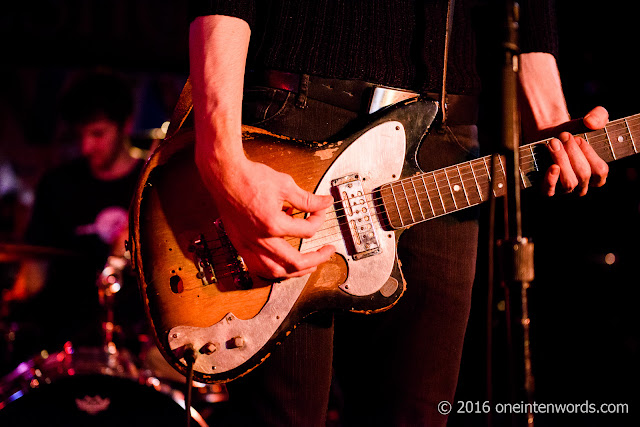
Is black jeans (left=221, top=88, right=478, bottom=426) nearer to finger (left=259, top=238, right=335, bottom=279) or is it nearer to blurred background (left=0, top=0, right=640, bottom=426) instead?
finger (left=259, top=238, right=335, bottom=279)

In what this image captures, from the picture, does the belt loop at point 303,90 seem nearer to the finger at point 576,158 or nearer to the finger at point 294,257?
the finger at point 294,257

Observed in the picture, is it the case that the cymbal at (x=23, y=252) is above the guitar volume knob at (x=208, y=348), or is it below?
above

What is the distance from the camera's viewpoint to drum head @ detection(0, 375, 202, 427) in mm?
2146

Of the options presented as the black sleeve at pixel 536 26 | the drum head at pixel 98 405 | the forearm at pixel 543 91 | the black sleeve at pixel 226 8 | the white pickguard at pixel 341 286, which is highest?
the black sleeve at pixel 536 26

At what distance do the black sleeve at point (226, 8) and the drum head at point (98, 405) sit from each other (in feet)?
5.11

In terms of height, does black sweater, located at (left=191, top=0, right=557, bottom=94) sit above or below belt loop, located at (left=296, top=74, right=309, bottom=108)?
above

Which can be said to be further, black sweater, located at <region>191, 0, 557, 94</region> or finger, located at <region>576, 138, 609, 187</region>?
finger, located at <region>576, 138, 609, 187</region>

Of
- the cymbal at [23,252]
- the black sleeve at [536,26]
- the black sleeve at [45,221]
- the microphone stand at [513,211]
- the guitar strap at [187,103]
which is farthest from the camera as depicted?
the black sleeve at [45,221]

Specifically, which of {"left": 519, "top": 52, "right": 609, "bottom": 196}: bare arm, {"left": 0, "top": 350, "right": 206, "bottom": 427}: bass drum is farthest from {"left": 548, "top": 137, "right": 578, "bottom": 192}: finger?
{"left": 0, "top": 350, "right": 206, "bottom": 427}: bass drum

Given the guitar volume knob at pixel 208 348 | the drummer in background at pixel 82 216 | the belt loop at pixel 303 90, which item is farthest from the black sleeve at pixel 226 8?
the drummer in background at pixel 82 216

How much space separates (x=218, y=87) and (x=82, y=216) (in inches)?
116

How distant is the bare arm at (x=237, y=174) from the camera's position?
3.75ft

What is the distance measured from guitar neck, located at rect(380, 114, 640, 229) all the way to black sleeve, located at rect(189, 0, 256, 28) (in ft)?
1.74

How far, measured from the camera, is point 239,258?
1327mm
